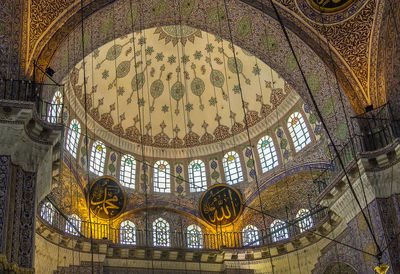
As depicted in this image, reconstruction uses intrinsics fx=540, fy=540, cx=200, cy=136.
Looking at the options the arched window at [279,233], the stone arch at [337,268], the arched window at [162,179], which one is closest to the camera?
the stone arch at [337,268]

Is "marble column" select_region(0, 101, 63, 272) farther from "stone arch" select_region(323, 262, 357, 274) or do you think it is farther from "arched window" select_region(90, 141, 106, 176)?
"stone arch" select_region(323, 262, 357, 274)

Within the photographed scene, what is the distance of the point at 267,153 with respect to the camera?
1620 cm

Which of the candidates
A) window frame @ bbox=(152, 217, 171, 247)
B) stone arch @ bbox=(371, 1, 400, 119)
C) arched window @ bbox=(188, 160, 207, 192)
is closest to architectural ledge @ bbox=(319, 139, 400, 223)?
stone arch @ bbox=(371, 1, 400, 119)

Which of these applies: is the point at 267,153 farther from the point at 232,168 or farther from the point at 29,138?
the point at 29,138

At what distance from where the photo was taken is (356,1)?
10.9 m

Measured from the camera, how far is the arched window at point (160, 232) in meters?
15.1

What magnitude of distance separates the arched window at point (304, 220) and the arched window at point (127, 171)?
4.95m

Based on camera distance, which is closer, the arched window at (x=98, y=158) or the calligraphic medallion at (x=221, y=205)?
the arched window at (x=98, y=158)

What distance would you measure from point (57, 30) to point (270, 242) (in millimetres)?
8310

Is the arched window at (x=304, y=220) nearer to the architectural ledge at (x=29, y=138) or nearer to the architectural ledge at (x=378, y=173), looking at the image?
the architectural ledge at (x=378, y=173)

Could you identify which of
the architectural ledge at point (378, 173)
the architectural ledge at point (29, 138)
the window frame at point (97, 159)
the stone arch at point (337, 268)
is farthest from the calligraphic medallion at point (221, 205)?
the architectural ledge at point (29, 138)

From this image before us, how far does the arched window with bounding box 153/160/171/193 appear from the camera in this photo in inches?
646

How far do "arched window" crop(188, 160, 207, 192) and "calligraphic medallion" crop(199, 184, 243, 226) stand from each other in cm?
52

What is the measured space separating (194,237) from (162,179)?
2.13 m
